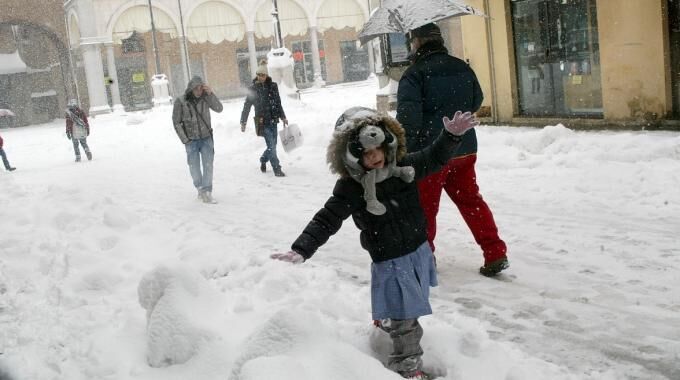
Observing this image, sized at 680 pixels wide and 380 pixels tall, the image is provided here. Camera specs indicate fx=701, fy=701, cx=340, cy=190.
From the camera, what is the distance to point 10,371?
11.9ft

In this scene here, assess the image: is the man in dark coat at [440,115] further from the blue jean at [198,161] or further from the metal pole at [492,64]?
the metal pole at [492,64]

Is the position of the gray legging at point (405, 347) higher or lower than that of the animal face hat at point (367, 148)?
lower

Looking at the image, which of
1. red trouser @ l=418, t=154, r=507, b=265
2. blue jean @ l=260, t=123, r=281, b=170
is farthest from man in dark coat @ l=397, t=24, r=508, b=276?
blue jean @ l=260, t=123, r=281, b=170

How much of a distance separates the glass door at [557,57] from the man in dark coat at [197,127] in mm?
6698

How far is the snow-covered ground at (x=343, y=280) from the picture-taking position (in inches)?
145

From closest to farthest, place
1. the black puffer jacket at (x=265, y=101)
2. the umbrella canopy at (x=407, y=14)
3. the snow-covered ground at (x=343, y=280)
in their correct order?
the snow-covered ground at (x=343, y=280) → the umbrella canopy at (x=407, y=14) → the black puffer jacket at (x=265, y=101)

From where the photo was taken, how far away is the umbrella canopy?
18.6 feet

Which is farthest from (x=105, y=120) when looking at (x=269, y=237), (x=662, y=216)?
(x=662, y=216)

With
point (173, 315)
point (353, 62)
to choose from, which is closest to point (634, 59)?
point (173, 315)

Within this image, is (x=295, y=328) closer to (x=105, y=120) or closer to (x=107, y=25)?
(x=105, y=120)

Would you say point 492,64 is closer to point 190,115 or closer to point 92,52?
point 190,115

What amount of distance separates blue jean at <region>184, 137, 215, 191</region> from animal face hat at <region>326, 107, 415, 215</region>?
6331 millimetres

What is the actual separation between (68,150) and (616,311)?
20365mm

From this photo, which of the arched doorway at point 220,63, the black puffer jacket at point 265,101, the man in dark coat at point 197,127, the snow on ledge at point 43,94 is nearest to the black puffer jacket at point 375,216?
the man in dark coat at point 197,127
